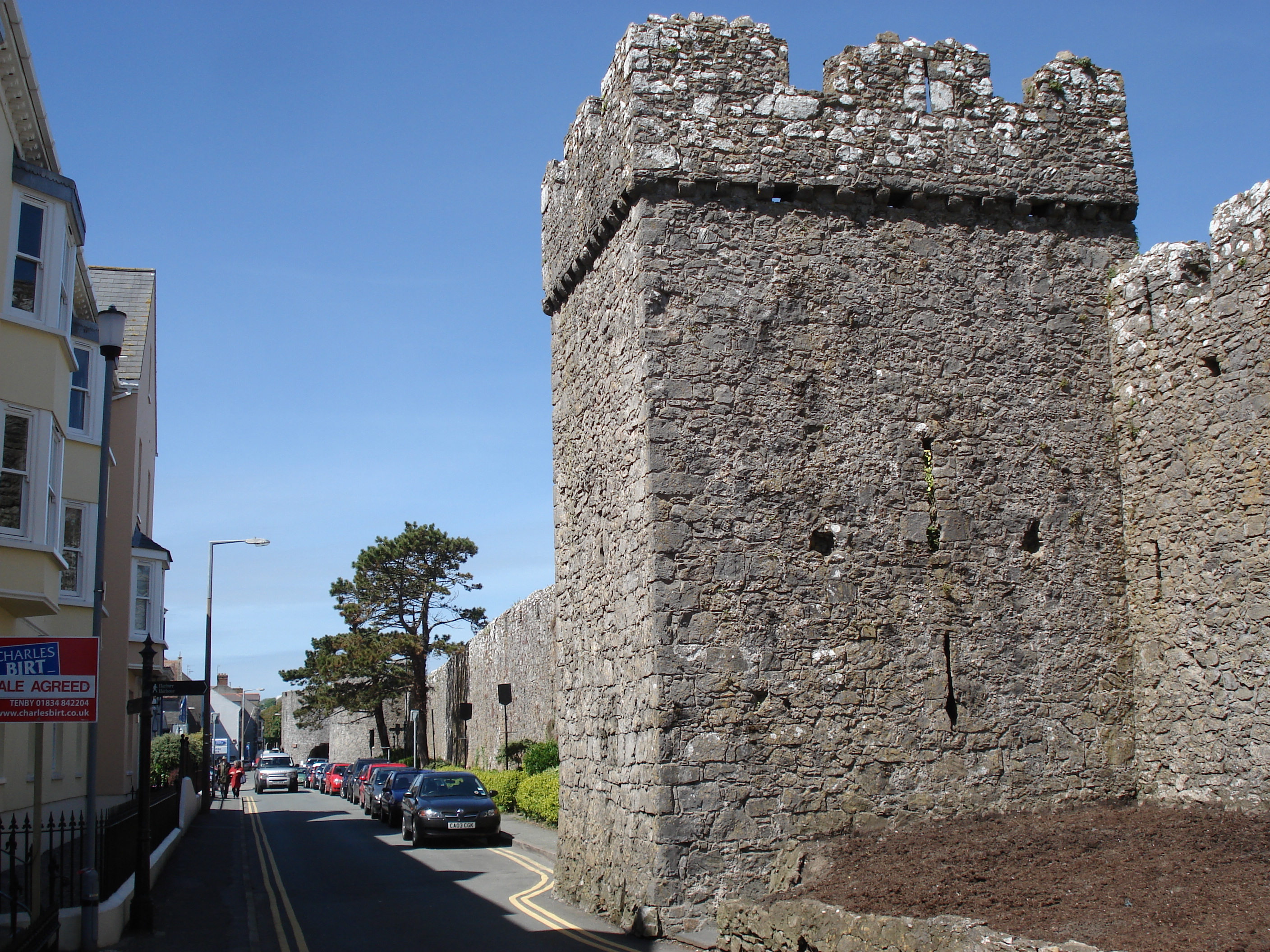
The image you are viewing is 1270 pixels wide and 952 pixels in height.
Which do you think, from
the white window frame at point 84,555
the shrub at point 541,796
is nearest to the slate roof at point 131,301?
the white window frame at point 84,555

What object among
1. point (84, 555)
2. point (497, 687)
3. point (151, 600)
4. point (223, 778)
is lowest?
point (223, 778)

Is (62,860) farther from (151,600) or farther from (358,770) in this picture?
(358,770)

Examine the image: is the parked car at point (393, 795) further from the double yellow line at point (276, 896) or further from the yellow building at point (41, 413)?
the yellow building at point (41, 413)

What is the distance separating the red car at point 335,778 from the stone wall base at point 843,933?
36455mm

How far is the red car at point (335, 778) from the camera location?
43.7m

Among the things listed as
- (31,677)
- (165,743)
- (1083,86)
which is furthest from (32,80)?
(165,743)

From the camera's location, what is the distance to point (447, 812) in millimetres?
20125

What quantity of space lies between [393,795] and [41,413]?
16.0m

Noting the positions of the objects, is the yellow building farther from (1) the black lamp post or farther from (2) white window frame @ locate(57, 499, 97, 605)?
(1) the black lamp post

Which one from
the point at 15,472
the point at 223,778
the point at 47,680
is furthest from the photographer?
the point at 223,778

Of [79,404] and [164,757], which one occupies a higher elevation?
[79,404]

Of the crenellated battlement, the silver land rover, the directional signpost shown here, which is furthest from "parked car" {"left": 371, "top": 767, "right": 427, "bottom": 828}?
the silver land rover

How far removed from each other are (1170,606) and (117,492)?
71.4ft

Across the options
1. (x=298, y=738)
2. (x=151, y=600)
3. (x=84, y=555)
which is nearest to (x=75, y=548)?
(x=84, y=555)
